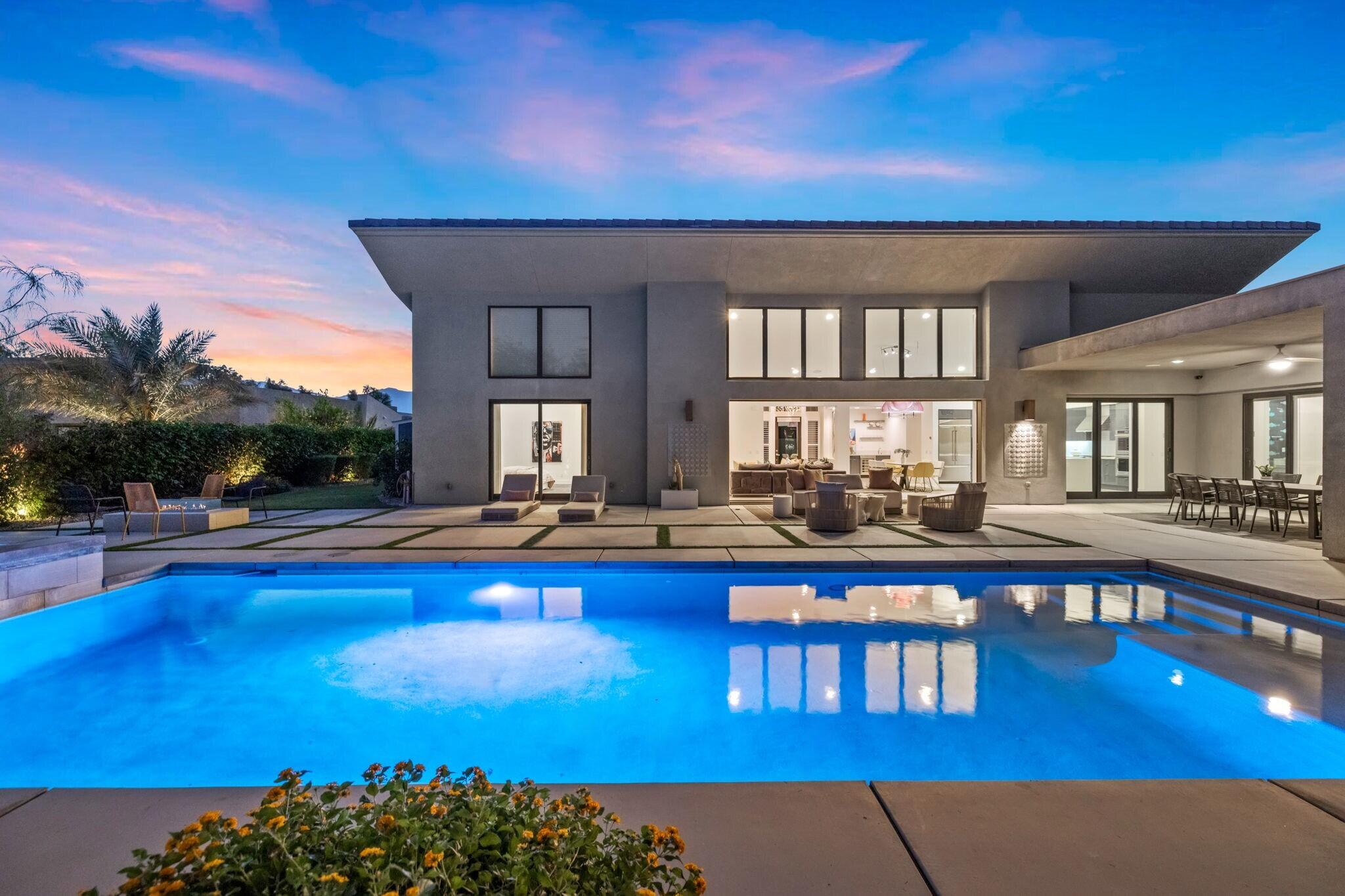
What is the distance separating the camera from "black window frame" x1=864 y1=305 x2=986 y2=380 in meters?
12.6

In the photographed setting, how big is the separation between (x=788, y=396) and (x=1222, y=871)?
11026mm

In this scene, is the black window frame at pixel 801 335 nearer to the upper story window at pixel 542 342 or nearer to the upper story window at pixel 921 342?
the upper story window at pixel 921 342

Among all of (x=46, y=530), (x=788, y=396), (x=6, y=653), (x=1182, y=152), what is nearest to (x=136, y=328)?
(x=46, y=530)

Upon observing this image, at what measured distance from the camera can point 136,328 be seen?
15.3 m

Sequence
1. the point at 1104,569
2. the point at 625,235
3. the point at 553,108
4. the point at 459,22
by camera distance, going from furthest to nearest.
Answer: the point at 625,235, the point at 553,108, the point at 459,22, the point at 1104,569

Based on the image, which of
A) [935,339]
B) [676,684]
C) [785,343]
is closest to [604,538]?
[676,684]

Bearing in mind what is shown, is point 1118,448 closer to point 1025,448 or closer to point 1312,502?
point 1025,448

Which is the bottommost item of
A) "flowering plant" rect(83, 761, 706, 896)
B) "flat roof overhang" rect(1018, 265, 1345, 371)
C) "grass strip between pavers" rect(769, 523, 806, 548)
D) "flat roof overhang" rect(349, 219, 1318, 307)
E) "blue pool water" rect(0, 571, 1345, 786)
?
"blue pool water" rect(0, 571, 1345, 786)

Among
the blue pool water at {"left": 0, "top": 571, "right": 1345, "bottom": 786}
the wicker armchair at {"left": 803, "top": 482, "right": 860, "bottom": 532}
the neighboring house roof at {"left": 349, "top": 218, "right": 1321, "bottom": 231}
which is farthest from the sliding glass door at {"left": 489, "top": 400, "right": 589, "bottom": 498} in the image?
the blue pool water at {"left": 0, "top": 571, "right": 1345, "bottom": 786}

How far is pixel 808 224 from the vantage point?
11078mm

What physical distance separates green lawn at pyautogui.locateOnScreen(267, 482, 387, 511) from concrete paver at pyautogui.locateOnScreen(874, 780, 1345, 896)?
1288 centimetres

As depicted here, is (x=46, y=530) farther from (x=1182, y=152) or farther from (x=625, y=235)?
(x=1182, y=152)

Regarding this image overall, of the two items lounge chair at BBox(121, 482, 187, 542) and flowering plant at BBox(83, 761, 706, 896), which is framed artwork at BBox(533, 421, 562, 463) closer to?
lounge chair at BBox(121, 482, 187, 542)

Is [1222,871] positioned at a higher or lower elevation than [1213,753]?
higher
